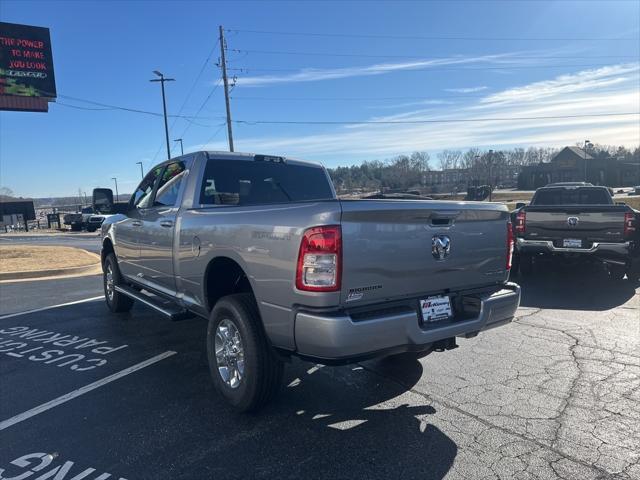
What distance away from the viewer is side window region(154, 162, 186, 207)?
493 centimetres

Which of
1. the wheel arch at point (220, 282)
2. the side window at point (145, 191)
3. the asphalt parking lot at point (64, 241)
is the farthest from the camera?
the asphalt parking lot at point (64, 241)

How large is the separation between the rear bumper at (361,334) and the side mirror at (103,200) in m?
4.73

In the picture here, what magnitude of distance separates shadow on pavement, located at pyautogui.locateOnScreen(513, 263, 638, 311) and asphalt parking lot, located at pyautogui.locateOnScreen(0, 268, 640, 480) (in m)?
1.20

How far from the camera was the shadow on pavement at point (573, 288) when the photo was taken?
277 inches

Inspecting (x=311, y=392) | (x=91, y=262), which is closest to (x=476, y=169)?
(x=91, y=262)

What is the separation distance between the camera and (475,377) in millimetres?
4262

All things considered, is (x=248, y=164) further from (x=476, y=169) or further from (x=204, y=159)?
(x=476, y=169)

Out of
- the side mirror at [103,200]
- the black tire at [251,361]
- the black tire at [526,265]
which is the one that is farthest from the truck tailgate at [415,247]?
the black tire at [526,265]

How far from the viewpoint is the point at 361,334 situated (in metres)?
2.87

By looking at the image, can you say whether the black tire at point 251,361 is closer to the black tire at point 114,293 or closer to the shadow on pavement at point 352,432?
the shadow on pavement at point 352,432

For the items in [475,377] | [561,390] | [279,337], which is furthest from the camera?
[475,377]

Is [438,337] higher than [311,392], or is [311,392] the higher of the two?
[438,337]

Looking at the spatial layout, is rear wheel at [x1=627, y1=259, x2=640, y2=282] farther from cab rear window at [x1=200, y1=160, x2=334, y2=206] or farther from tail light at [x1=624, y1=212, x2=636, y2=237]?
cab rear window at [x1=200, y1=160, x2=334, y2=206]

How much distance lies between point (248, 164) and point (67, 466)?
3.10 meters
